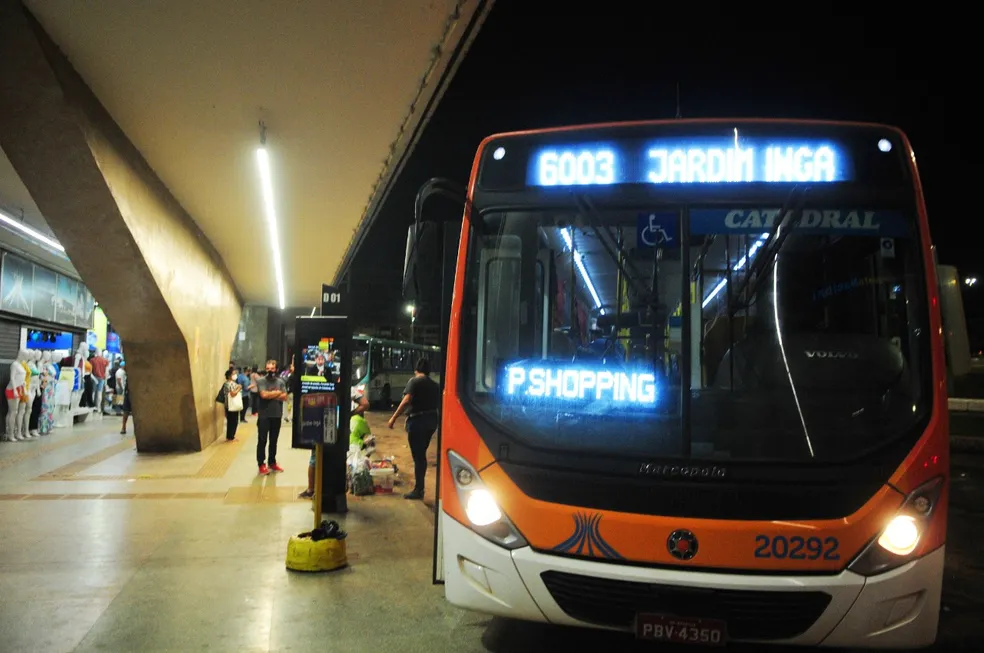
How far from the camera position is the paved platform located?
446cm

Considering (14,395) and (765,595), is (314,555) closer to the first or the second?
(765,595)

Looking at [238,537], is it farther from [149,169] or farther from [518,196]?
[149,169]

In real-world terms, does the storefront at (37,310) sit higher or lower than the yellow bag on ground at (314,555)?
higher

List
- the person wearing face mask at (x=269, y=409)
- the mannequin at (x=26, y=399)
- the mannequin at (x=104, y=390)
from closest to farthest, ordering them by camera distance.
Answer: the person wearing face mask at (x=269, y=409), the mannequin at (x=26, y=399), the mannequin at (x=104, y=390)

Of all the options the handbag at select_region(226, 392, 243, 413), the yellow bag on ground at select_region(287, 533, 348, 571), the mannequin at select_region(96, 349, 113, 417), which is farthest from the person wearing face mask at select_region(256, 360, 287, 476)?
the mannequin at select_region(96, 349, 113, 417)

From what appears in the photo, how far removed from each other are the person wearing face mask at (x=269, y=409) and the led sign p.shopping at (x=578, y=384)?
7.18m

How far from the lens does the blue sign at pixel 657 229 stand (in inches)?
159

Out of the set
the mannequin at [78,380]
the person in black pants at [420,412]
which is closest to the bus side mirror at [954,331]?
the person in black pants at [420,412]

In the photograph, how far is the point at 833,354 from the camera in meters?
3.95

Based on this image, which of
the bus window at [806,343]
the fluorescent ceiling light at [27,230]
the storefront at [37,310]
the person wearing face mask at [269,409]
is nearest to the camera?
the bus window at [806,343]

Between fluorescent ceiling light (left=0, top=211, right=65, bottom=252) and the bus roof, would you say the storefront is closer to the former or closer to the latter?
fluorescent ceiling light (left=0, top=211, right=65, bottom=252)

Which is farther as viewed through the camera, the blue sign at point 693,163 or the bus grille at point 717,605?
the blue sign at point 693,163

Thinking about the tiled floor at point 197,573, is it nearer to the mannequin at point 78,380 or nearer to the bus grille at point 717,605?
the bus grille at point 717,605

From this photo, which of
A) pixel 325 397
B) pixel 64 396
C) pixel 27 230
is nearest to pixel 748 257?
pixel 325 397
